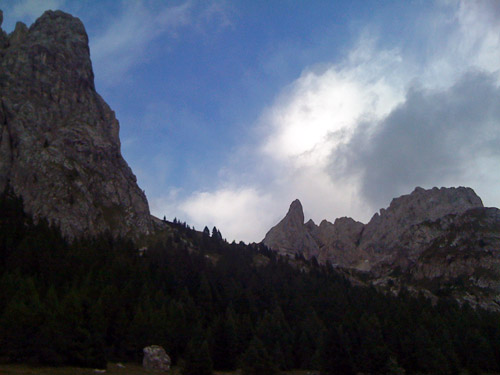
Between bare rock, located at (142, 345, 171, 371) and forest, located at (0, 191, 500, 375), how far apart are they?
287 cm

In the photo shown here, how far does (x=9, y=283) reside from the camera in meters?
73.9

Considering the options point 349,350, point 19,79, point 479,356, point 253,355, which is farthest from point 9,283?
point 19,79

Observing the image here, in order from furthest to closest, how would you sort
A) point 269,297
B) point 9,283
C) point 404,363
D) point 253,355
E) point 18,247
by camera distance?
point 269,297 → point 18,247 → point 404,363 → point 9,283 → point 253,355

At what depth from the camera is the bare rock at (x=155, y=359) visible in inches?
2736

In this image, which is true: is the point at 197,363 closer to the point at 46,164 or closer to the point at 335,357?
the point at 335,357

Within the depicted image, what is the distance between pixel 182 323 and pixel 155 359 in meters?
17.2

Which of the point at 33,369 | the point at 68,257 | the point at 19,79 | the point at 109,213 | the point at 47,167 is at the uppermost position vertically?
the point at 19,79

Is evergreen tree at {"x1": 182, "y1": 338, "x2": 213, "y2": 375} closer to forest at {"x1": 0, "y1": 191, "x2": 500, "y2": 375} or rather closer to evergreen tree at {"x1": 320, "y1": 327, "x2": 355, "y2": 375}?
forest at {"x1": 0, "y1": 191, "x2": 500, "y2": 375}

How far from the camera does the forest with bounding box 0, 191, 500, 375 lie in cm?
6041

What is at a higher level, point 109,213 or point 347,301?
point 109,213

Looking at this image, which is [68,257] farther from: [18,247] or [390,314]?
[390,314]

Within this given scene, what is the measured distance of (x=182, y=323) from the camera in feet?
286

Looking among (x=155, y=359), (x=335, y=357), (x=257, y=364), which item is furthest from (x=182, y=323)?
(x=335, y=357)

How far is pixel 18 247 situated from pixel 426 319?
11130 centimetres
